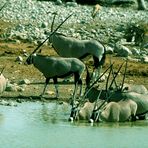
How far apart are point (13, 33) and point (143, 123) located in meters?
13.4

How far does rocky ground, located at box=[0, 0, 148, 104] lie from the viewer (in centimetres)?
2220

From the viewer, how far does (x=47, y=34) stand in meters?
30.4

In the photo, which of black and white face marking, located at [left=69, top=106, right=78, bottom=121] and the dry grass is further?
the dry grass

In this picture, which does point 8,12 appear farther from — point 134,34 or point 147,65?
point 147,65

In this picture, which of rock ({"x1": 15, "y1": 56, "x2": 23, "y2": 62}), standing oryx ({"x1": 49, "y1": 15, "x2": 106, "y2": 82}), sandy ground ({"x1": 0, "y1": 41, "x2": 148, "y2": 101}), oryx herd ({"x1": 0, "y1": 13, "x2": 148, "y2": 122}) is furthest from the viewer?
rock ({"x1": 15, "y1": 56, "x2": 23, "y2": 62})

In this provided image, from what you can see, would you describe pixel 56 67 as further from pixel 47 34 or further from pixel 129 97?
pixel 47 34

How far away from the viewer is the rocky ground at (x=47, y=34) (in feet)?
72.8

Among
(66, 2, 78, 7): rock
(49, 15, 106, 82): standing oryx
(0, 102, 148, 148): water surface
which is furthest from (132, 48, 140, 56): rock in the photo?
(66, 2, 78, 7): rock

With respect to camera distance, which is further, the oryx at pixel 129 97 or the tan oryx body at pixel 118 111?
the oryx at pixel 129 97

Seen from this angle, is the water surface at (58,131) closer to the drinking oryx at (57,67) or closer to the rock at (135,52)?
the drinking oryx at (57,67)

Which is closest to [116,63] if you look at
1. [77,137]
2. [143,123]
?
[143,123]

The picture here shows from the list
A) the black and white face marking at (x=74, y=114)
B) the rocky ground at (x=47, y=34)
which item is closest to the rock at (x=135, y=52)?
the rocky ground at (x=47, y=34)

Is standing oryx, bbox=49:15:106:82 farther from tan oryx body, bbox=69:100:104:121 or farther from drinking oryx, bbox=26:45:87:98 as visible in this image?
tan oryx body, bbox=69:100:104:121

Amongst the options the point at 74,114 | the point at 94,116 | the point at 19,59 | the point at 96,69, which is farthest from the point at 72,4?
the point at 94,116
